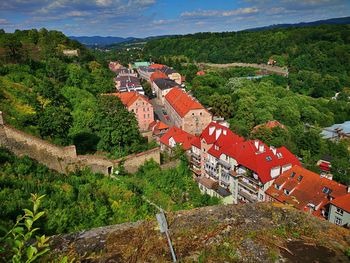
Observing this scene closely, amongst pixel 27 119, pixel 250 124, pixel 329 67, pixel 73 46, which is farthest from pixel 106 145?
pixel 329 67

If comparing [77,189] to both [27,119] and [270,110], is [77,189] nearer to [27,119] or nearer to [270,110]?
[27,119]

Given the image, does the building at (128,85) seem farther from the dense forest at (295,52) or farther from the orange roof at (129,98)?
the dense forest at (295,52)

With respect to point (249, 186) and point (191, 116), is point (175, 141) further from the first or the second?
point (191, 116)

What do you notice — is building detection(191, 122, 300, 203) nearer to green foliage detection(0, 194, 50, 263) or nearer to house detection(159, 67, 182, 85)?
green foliage detection(0, 194, 50, 263)

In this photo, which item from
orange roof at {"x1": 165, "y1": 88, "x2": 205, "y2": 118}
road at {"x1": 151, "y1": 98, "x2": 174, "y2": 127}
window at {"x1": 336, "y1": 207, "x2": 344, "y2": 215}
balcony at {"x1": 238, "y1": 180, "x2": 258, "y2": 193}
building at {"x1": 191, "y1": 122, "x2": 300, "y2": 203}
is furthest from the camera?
road at {"x1": 151, "y1": 98, "x2": 174, "y2": 127}

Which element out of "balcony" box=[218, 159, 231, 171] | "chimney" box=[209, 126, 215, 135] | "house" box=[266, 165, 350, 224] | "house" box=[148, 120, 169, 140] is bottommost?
"house" box=[266, 165, 350, 224]

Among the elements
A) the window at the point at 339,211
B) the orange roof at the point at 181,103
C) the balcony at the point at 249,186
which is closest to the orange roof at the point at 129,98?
the orange roof at the point at 181,103

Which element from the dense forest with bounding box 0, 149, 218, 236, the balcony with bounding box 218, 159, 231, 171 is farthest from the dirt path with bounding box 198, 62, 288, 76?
the dense forest with bounding box 0, 149, 218, 236
